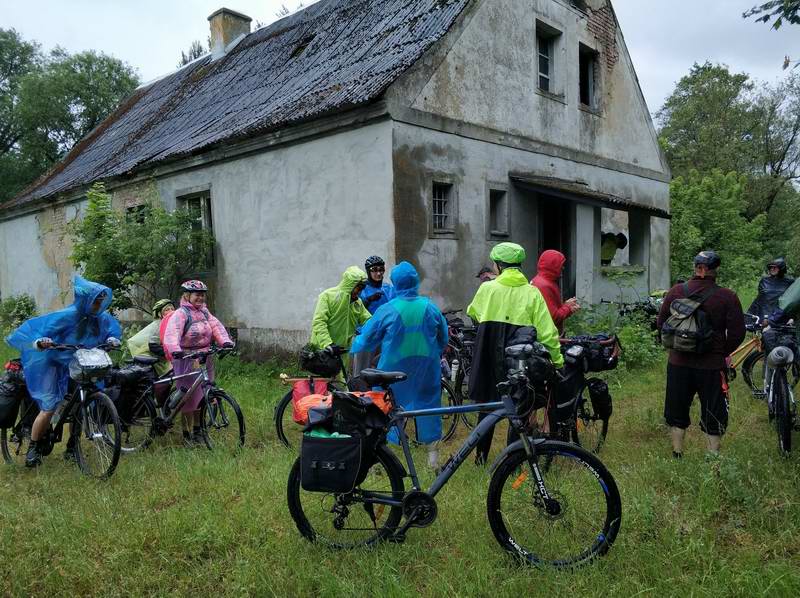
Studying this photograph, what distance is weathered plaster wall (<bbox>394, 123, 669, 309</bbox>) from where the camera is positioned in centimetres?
927

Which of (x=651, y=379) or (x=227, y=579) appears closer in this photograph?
(x=227, y=579)

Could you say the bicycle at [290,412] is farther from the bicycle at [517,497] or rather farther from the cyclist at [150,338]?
the bicycle at [517,497]

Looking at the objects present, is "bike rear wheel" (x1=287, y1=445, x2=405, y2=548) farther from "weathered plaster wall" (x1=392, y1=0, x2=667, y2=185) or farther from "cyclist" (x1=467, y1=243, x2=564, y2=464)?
"weathered plaster wall" (x1=392, y1=0, x2=667, y2=185)

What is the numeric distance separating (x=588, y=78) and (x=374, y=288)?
9.85 meters

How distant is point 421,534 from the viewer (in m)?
3.78

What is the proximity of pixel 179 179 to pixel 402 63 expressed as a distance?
5763 mm

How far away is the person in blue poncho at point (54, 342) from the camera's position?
5.47 metres

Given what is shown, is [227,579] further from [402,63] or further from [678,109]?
[678,109]

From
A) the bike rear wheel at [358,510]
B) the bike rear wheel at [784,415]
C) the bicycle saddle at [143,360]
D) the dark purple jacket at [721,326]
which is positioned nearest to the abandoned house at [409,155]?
the bicycle saddle at [143,360]

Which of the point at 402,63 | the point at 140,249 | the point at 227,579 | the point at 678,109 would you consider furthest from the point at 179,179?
the point at 678,109

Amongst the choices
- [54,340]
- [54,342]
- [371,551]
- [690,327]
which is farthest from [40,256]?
[690,327]

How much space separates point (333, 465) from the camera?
333cm

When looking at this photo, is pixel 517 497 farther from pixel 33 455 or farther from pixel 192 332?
pixel 33 455

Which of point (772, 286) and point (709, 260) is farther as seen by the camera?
point (772, 286)
